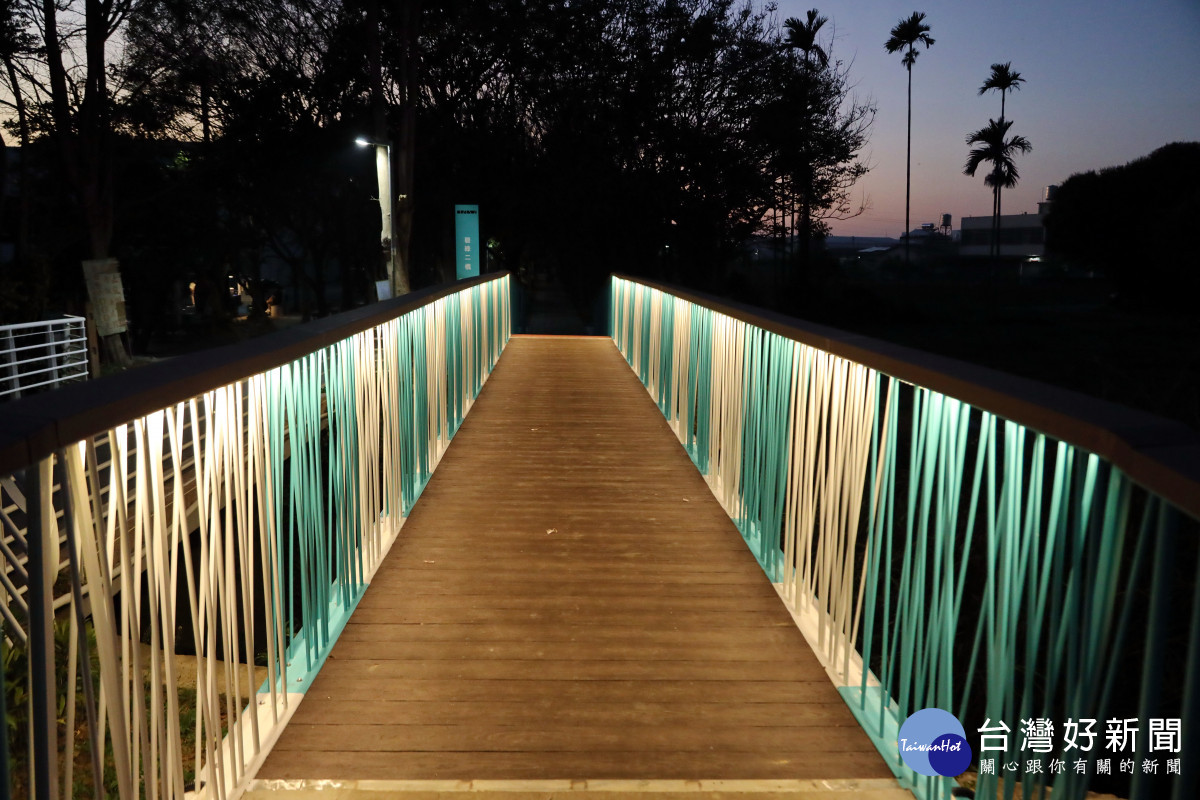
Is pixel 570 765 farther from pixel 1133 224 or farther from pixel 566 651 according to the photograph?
pixel 1133 224

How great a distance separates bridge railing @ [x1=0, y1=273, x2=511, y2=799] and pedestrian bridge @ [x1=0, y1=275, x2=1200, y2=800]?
1 cm

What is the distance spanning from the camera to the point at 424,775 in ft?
8.43

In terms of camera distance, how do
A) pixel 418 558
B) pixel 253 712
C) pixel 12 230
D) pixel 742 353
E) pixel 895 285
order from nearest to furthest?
pixel 253 712 → pixel 418 558 → pixel 742 353 → pixel 12 230 → pixel 895 285

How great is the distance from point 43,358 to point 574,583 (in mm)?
8524

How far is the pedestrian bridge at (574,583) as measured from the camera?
65.6 inches

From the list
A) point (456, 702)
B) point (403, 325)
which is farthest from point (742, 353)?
point (456, 702)

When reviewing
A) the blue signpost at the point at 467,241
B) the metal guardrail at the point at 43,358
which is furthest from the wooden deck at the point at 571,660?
the blue signpost at the point at 467,241

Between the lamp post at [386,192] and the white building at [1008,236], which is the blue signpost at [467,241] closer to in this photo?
the lamp post at [386,192]

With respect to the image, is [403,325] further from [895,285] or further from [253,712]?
[895,285]

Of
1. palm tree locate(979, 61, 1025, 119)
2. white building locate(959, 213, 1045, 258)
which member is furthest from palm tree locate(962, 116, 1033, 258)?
white building locate(959, 213, 1045, 258)

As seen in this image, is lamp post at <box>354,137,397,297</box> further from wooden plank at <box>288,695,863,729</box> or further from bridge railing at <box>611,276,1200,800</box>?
wooden plank at <box>288,695,863,729</box>

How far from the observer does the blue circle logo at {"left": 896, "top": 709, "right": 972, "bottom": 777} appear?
237 cm

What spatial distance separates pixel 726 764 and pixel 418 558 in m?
2.03

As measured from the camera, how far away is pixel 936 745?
241 centimetres
